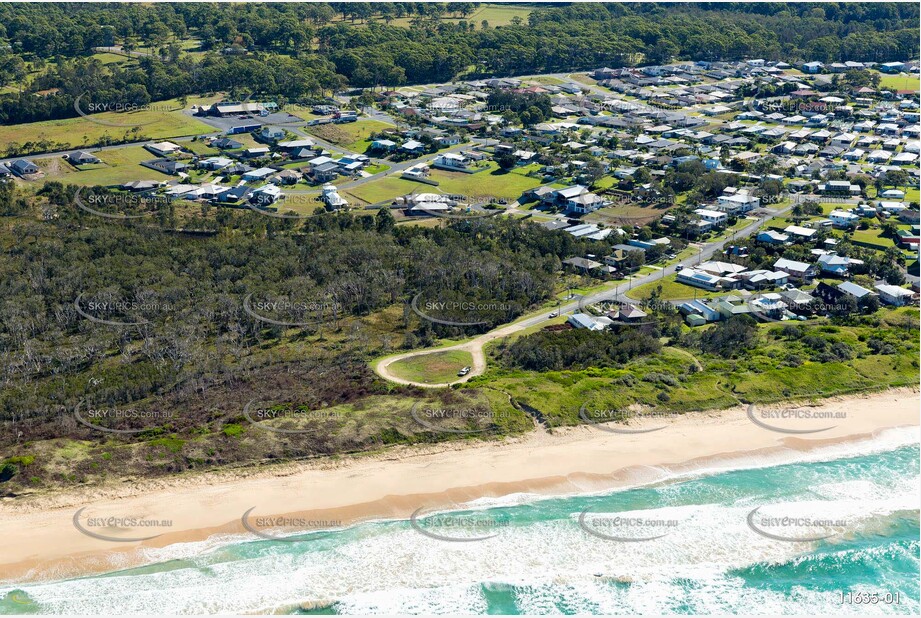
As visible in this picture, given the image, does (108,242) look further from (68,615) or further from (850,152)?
(850,152)

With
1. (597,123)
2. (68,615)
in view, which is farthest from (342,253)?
(597,123)

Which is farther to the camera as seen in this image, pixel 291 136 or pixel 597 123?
pixel 597 123

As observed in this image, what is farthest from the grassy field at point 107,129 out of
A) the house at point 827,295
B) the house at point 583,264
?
the house at point 827,295

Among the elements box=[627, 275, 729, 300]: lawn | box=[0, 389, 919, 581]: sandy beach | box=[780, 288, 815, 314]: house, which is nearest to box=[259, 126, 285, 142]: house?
box=[627, 275, 729, 300]: lawn

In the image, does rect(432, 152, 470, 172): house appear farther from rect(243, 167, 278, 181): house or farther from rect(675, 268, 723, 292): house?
rect(675, 268, 723, 292): house

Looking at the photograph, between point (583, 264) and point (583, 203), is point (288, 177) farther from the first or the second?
point (583, 264)
